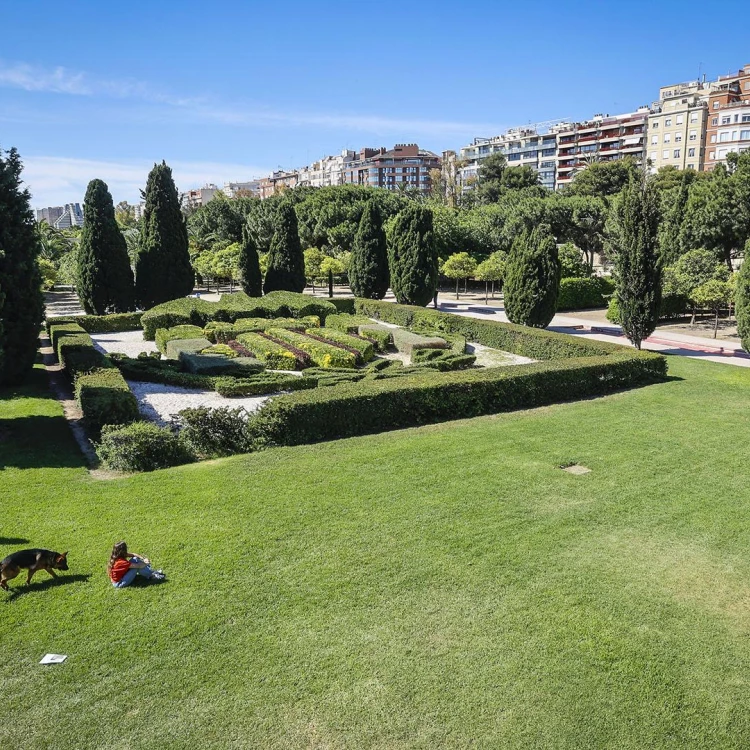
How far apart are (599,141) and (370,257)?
82.5 m

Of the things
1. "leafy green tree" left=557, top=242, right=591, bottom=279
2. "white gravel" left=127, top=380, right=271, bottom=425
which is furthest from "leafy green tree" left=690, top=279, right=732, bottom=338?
"white gravel" left=127, top=380, right=271, bottom=425

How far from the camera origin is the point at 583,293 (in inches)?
1534

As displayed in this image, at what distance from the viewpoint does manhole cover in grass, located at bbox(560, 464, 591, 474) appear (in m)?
11.8

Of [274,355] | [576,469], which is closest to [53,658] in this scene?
[576,469]

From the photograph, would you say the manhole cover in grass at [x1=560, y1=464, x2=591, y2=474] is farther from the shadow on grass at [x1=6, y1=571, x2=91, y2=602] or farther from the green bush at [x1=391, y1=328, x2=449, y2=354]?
the green bush at [x1=391, y1=328, x2=449, y2=354]

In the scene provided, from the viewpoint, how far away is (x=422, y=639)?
22.8 feet

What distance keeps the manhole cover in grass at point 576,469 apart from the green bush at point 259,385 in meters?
8.53

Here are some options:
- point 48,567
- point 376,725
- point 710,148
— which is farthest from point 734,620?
point 710,148

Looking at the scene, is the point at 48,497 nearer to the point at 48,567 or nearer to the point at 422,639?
the point at 48,567

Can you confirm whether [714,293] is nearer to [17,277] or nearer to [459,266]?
[459,266]

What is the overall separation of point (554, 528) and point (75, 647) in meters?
6.50

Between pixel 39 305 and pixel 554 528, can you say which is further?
pixel 39 305

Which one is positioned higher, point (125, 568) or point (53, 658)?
point (125, 568)

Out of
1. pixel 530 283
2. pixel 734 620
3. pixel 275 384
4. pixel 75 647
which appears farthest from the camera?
pixel 530 283
